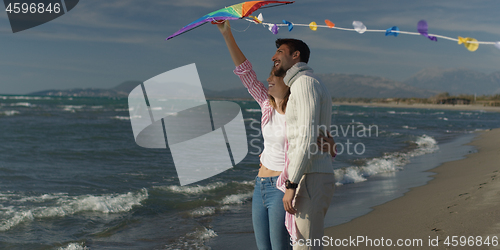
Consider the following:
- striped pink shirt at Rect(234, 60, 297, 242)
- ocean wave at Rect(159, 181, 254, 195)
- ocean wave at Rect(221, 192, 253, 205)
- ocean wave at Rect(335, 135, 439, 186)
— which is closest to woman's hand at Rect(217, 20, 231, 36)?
striped pink shirt at Rect(234, 60, 297, 242)

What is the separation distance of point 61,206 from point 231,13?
18.8 ft

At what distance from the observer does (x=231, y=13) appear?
230 centimetres

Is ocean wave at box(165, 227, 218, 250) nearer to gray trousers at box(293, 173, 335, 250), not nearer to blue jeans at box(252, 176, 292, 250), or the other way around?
blue jeans at box(252, 176, 292, 250)

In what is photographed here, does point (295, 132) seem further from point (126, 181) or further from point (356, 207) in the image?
point (126, 181)

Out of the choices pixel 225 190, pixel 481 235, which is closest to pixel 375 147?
pixel 225 190

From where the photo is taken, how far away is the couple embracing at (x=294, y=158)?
5.55ft

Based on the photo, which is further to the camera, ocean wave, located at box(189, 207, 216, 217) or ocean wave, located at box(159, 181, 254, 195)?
ocean wave, located at box(159, 181, 254, 195)

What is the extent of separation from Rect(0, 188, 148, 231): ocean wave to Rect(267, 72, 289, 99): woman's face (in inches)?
207

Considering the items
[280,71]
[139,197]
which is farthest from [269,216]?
[139,197]

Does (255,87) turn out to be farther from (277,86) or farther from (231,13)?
(231,13)

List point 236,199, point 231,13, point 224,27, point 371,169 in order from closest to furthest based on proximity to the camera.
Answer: point 231,13 → point 224,27 → point 236,199 → point 371,169

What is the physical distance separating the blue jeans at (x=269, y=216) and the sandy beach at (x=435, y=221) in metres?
2.51

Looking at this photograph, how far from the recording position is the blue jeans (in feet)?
6.69

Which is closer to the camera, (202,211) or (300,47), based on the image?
(300,47)
